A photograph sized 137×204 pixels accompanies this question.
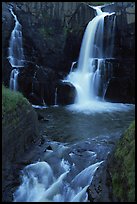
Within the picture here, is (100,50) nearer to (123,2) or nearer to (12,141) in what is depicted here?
(123,2)

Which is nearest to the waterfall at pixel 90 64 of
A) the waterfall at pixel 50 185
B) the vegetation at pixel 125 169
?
the waterfall at pixel 50 185

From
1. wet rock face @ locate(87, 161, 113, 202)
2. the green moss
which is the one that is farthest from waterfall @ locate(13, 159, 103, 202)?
the green moss

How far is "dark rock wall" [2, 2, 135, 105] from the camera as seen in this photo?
2019cm

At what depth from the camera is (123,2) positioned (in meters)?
Result: 21.9

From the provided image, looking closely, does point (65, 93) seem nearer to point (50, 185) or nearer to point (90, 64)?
point (90, 64)

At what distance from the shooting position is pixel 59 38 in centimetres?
2147

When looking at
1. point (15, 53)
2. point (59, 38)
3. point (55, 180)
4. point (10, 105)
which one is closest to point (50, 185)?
point (55, 180)

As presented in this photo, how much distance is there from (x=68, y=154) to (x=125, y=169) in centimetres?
396

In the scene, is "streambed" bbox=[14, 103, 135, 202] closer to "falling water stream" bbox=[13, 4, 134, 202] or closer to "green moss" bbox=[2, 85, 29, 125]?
"falling water stream" bbox=[13, 4, 134, 202]

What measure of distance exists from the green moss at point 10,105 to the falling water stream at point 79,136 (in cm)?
145

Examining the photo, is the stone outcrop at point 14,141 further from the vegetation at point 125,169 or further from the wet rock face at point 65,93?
the wet rock face at point 65,93

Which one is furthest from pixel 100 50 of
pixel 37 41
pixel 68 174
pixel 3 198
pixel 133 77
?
pixel 3 198

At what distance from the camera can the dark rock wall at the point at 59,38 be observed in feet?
66.2

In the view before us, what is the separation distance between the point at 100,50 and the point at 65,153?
11620mm
